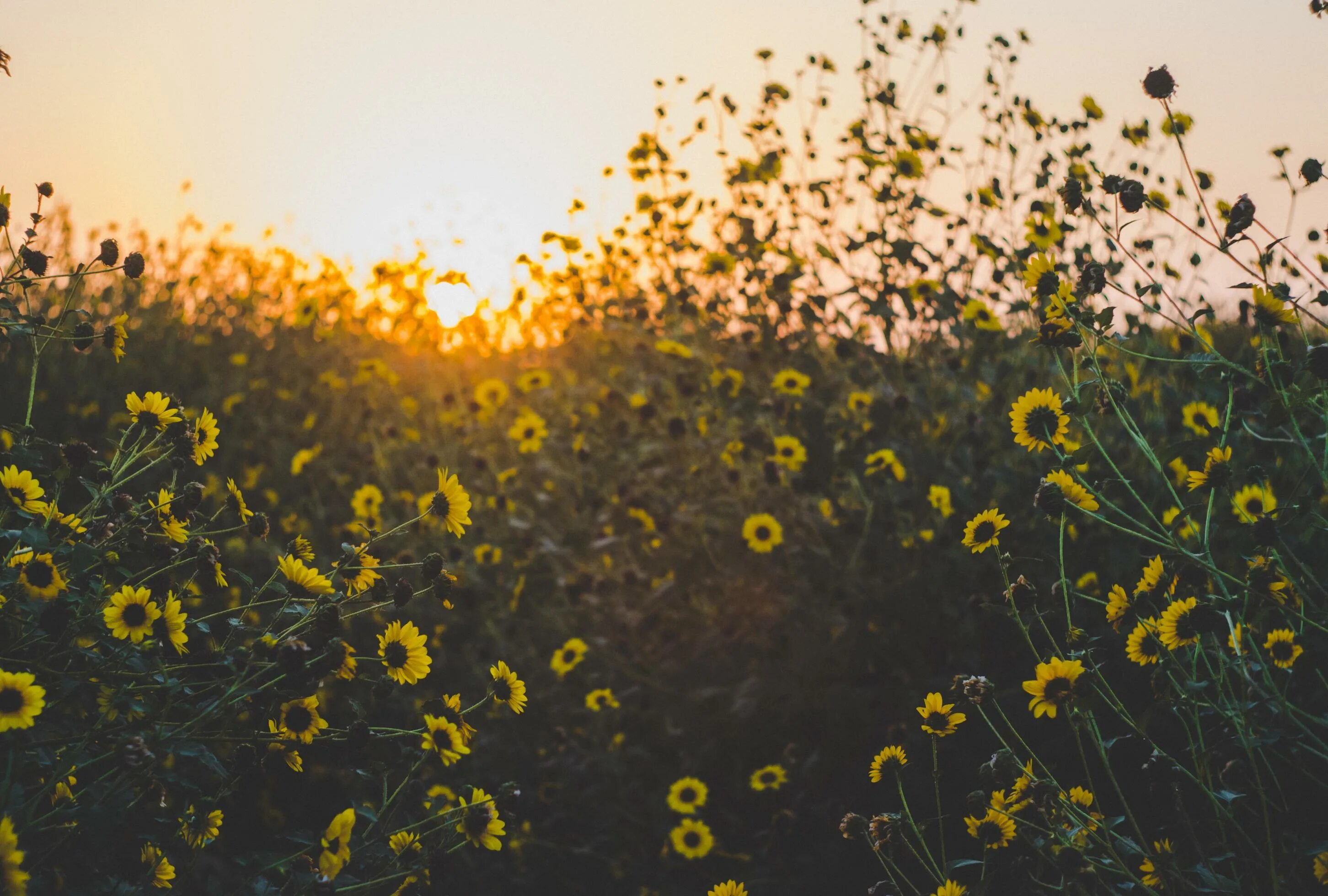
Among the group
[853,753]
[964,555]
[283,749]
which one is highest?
[964,555]

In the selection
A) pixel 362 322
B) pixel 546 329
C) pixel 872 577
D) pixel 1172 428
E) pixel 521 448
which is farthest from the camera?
pixel 362 322

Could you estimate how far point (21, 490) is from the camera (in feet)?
4.72

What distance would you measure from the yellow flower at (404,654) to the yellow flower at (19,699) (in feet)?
1.50

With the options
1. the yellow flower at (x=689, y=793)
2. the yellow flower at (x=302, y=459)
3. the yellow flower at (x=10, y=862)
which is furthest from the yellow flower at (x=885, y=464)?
the yellow flower at (x=302, y=459)

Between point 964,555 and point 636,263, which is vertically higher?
point 636,263

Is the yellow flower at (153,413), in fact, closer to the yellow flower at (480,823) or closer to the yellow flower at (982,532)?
the yellow flower at (480,823)

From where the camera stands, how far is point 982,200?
2902 mm

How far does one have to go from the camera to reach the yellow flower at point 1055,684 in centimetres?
146

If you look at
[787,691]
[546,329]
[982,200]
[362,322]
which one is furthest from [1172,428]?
[362,322]

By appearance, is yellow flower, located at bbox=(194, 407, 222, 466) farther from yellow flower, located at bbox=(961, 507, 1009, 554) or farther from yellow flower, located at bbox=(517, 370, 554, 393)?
yellow flower, located at bbox=(517, 370, 554, 393)

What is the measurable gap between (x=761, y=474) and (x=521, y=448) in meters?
0.93

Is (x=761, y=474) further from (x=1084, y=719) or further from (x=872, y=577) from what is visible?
(x=1084, y=719)

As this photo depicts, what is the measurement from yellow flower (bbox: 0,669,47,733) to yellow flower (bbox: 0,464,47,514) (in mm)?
326

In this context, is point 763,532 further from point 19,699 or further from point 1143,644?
point 19,699
